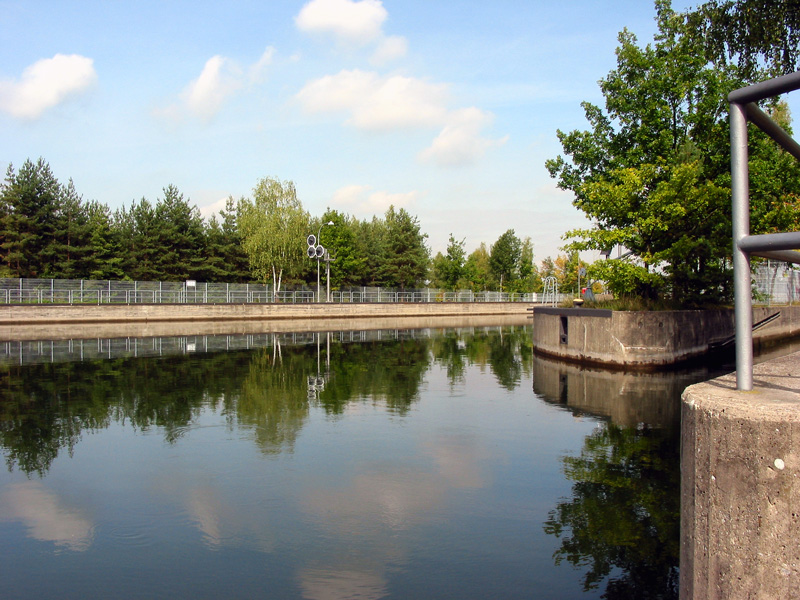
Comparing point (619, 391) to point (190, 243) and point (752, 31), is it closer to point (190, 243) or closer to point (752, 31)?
point (752, 31)

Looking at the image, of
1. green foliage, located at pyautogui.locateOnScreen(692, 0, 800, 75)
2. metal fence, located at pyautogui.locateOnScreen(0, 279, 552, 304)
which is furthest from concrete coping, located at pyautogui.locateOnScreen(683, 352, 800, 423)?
metal fence, located at pyautogui.locateOnScreen(0, 279, 552, 304)

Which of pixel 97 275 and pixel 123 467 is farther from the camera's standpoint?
pixel 97 275

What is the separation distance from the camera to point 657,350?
66.9 ft

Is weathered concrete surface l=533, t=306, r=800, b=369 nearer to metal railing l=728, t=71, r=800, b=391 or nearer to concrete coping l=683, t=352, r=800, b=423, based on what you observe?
concrete coping l=683, t=352, r=800, b=423

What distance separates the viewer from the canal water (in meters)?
5.62

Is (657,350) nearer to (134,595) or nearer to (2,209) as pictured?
(134,595)

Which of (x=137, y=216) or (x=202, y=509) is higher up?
(x=137, y=216)

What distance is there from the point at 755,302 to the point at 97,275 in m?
52.4

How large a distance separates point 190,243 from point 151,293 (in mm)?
13432

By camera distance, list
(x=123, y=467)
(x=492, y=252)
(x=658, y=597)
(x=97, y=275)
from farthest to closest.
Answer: (x=492, y=252) → (x=97, y=275) → (x=123, y=467) → (x=658, y=597)

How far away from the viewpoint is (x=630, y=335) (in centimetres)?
2022

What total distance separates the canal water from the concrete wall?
28411mm

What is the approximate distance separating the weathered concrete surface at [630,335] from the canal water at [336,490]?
3.74 metres

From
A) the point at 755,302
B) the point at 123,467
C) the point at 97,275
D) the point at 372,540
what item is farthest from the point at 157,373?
the point at 97,275
